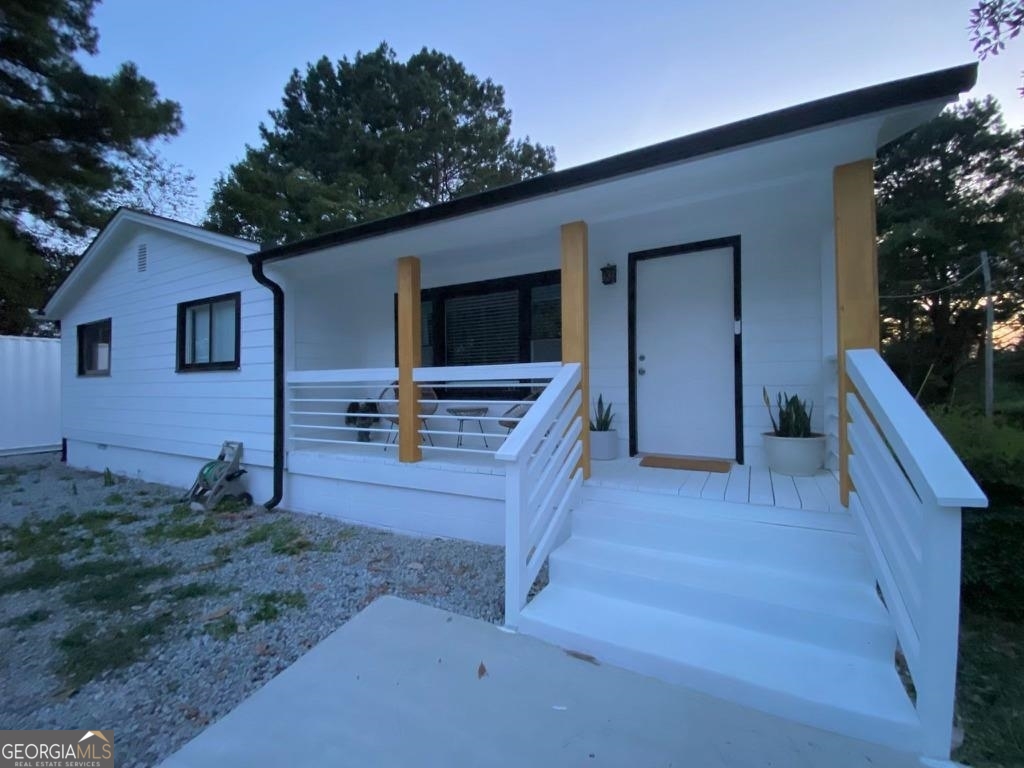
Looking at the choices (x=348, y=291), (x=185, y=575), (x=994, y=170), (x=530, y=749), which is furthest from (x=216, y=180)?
(x=994, y=170)

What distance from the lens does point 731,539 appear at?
2.50m

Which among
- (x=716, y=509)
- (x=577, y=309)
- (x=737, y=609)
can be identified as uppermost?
(x=577, y=309)

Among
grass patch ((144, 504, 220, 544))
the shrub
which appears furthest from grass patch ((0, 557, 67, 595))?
the shrub

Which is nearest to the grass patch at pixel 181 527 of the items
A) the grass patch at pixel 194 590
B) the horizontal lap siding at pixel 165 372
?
the horizontal lap siding at pixel 165 372

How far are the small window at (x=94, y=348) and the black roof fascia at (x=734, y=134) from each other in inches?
281

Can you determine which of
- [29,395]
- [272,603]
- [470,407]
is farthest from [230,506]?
[29,395]

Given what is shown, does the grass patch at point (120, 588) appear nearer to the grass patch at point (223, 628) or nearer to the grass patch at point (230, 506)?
the grass patch at point (223, 628)

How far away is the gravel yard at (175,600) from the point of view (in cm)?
204

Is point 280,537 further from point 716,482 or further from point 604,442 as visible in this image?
point 716,482

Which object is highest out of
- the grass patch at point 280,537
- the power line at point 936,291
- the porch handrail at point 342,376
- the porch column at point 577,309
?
the power line at point 936,291

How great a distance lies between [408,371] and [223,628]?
2275mm

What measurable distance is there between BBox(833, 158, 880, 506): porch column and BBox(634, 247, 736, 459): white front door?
146 cm

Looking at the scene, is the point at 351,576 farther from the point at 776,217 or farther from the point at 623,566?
the point at 776,217

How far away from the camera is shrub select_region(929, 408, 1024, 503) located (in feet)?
7.96
